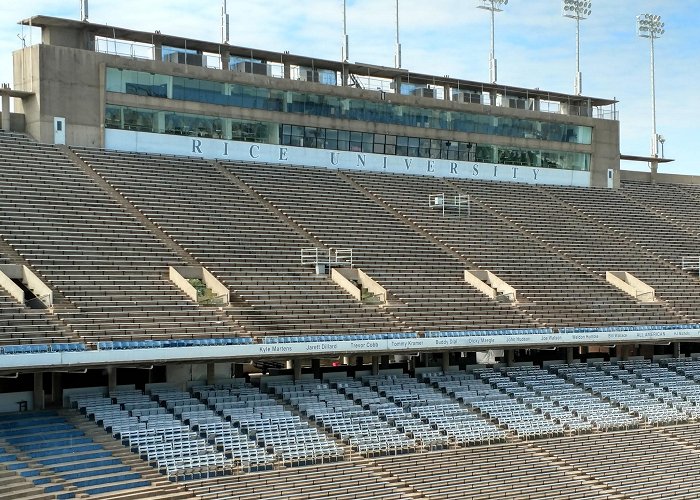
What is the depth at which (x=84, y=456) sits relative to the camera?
30422 millimetres

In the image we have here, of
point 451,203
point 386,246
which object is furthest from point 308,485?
point 451,203

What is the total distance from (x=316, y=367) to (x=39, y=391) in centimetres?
1079

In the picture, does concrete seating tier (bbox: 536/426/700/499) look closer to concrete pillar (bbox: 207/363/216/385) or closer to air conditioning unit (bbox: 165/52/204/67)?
concrete pillar (bbox: 207/363/216/385)

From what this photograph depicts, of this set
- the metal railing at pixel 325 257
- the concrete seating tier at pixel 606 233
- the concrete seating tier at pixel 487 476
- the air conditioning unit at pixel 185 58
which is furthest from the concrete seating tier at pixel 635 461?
the air conditioning unit at pixel 185 58

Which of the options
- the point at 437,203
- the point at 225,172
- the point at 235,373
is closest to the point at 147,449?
the point at 235,373

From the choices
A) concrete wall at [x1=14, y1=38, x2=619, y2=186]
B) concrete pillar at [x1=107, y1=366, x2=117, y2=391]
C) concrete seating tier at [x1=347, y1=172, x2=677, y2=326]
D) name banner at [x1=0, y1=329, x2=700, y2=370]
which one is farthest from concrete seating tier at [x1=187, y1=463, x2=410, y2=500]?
concrete wall at [x1=14, y1=38, x2=619, y2=186]

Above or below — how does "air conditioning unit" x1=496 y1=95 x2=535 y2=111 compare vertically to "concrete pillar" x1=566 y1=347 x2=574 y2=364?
above

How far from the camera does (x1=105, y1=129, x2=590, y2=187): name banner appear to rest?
4984cm

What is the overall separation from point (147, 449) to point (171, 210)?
1586cm

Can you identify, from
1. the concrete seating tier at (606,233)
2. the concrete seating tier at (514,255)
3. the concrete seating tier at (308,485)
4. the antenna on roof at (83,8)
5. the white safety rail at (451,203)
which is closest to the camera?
the concrete seating tier at (308,485)

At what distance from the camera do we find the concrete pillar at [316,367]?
40.8 m

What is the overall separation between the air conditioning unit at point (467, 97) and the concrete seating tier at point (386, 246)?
962cm

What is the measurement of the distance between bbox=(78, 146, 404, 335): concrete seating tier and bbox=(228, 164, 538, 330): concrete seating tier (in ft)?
4.44

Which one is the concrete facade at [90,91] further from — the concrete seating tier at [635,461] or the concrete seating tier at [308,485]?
the concrete seating tier at [635,461]
